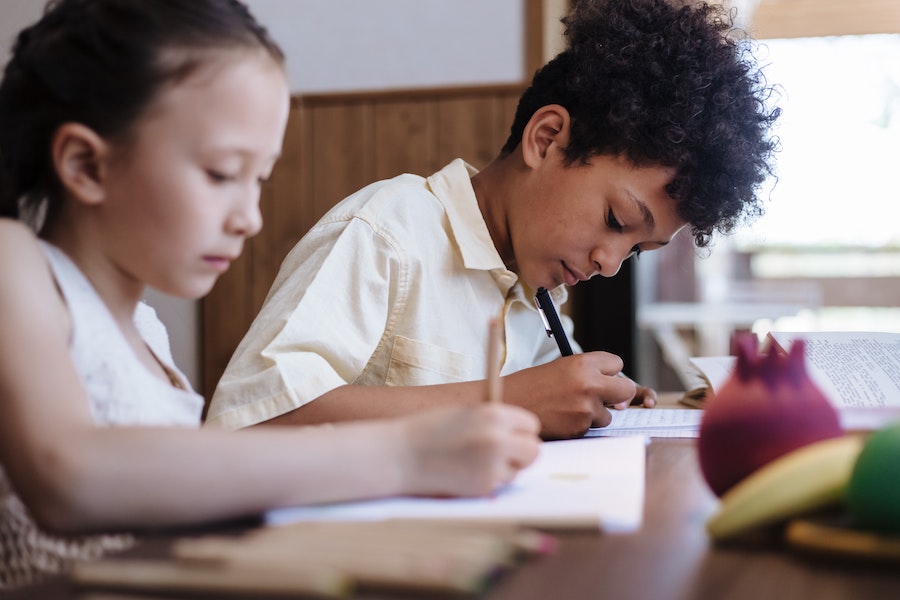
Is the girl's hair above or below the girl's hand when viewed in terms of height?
above

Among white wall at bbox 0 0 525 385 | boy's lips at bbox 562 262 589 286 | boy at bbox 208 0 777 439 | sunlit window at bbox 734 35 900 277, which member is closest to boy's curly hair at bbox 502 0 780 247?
boy at bbox 208 0 777 439

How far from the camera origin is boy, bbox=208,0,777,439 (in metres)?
1.03

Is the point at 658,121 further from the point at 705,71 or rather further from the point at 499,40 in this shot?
the point at 499,40

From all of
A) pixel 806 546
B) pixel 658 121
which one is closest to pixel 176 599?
pixel 806 546

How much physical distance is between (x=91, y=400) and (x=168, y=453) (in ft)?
0.46

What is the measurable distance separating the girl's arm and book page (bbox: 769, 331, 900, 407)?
64 cm

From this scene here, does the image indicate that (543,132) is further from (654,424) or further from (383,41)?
(383,41)

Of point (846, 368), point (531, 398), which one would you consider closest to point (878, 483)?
point (531, 398)

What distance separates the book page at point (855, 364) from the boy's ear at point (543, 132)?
0.38 m

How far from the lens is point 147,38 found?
0.68 m

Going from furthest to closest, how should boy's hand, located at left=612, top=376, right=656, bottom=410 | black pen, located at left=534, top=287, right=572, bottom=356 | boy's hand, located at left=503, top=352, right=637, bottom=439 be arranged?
boy's hand, located at left=612, top=376, right=656, bottom=410 < black pen, located at left=534, top=287, right=572, bottom=356 < boy's hand, located at left=503, top=352, right=637, bottom=439

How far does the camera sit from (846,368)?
125 centimetres

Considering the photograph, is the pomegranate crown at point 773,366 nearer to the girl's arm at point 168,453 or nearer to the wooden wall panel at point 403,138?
the girl's arm at point 168,453

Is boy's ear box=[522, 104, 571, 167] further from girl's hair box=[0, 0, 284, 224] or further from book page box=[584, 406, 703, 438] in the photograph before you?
girl's hair box=[0, 0, 284, 224]
